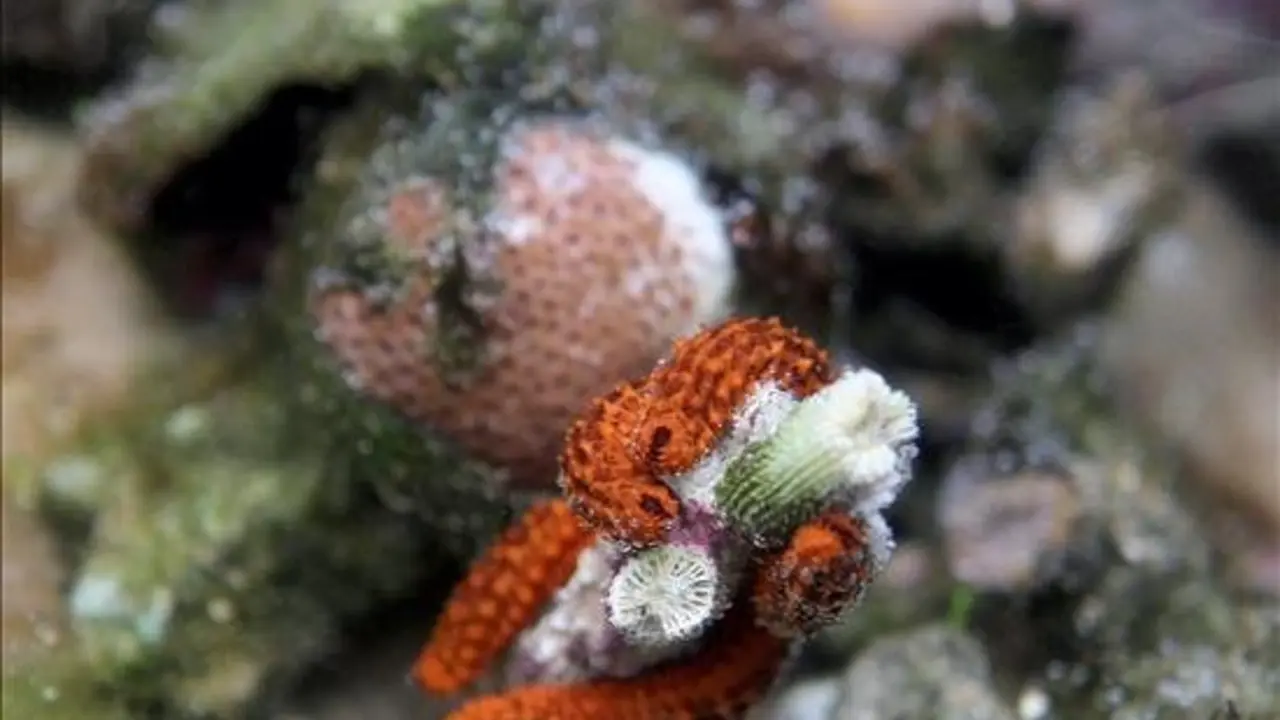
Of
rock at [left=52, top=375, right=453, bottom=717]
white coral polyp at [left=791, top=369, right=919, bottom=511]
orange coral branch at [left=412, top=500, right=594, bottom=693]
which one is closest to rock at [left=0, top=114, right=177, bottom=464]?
rock at [left=52, top=375, right=453, bottom=717]

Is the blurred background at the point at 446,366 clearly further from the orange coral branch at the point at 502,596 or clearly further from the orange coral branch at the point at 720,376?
the orange coral branch at the point at 720,376

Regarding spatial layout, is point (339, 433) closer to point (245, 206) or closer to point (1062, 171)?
point (245, 206)

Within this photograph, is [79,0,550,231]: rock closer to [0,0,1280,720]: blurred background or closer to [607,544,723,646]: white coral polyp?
[0,0,1280,720]: blurred background

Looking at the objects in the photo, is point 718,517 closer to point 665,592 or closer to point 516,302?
point 665,592

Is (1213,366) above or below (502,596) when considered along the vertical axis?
below

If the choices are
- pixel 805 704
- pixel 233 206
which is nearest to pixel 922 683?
pixel 805 704

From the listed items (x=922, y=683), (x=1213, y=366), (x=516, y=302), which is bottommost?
(x=1213, y=366)
